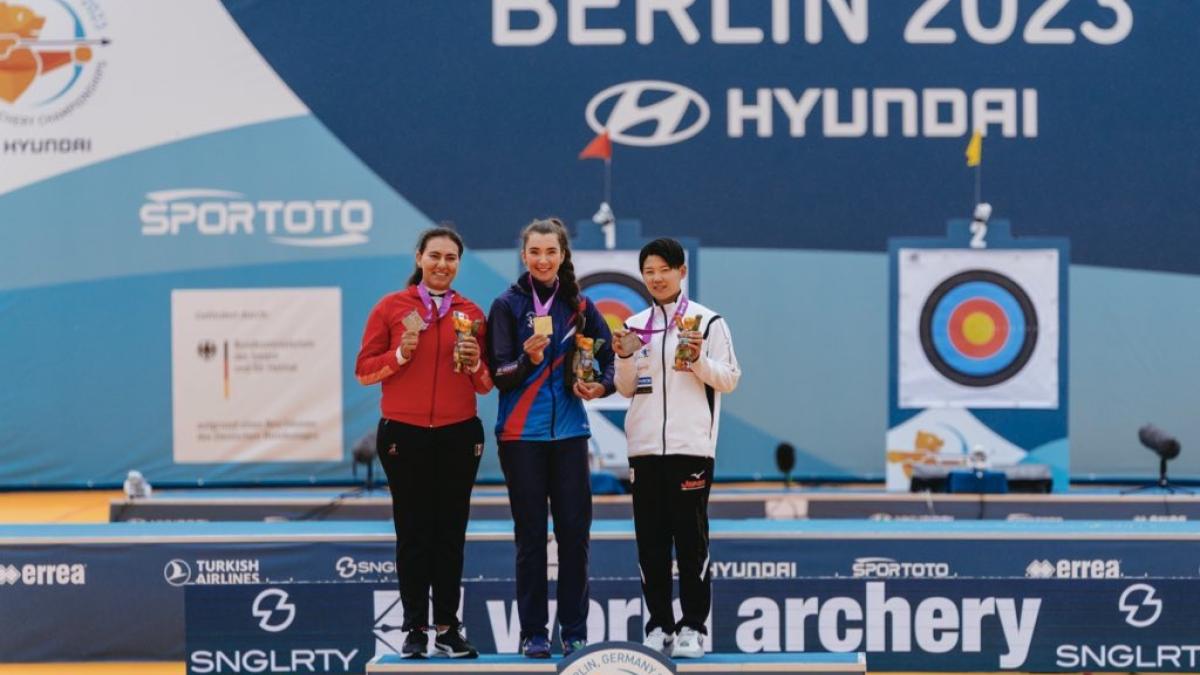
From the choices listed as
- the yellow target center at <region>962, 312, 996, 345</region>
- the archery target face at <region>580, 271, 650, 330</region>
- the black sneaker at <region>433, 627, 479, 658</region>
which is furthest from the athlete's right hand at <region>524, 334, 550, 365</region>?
the yellow target center at <region>962, 312, 996, 345</region>

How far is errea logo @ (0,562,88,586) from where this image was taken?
488cm

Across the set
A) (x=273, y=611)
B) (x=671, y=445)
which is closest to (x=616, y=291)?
(x=273, y=611)

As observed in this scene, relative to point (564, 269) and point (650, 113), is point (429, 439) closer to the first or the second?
point (564, 269)

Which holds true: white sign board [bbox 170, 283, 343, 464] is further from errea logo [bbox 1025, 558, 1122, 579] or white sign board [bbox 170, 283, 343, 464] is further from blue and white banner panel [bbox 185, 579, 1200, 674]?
errea logo [bbox 1025, 558, 1122, 579]

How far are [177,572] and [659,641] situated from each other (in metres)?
2.11

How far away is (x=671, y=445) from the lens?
361 cm

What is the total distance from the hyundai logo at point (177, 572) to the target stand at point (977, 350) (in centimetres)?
449

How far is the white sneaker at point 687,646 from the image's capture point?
11.7 feet

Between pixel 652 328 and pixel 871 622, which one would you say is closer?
pixel 652 328

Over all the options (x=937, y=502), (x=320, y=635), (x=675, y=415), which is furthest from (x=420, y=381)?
(x=937, y=502)

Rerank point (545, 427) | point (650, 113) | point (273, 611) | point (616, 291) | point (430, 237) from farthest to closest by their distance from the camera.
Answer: point (650, 113) → point (616, 291) → point (273, 611) → point (430, 237) → point (545, 427)

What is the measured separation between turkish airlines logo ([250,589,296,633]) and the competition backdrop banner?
16.2 feet

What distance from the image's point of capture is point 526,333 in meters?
3.59

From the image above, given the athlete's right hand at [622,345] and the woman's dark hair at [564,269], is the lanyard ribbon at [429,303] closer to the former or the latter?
the woman's dark hair at [564,269]
